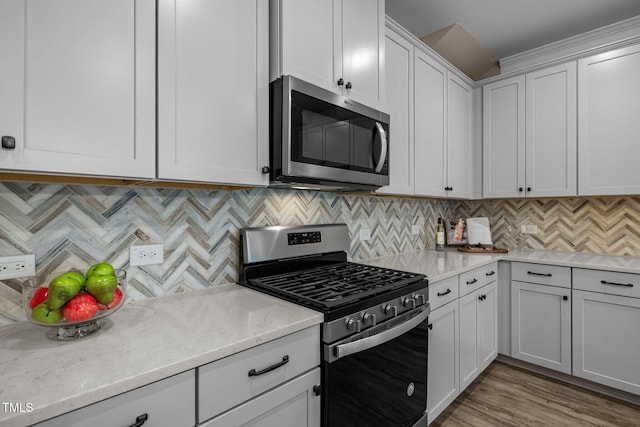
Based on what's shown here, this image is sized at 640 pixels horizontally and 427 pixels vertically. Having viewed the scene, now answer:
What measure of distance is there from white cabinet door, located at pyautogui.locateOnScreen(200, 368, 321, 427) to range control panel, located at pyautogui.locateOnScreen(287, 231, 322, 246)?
0.74 m

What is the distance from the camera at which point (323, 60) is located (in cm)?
154

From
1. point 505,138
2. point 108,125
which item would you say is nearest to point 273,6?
point 108,125

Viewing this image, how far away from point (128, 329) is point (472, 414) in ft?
6.92

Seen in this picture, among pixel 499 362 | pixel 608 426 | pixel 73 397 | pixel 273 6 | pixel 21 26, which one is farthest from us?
pixel 499 362

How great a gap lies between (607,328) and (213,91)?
286 cm

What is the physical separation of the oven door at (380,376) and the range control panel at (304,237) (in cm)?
64

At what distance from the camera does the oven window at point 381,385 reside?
1.18 m

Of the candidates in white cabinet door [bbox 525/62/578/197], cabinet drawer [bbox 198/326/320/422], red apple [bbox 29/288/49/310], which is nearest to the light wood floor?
cabinet drawer [bbox 198/326/320/422]

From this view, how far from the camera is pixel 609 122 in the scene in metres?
2.42

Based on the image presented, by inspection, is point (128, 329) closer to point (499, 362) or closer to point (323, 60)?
point (323, 60)

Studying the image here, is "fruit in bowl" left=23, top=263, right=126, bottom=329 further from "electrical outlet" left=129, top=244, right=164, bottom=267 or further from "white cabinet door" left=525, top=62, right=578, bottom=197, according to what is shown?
"white cabinet door" left=525, top=62, right=578, bottom=197

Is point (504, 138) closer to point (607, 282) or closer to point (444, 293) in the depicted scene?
point (607, 282)

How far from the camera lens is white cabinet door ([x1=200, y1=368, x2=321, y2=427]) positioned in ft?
3.06

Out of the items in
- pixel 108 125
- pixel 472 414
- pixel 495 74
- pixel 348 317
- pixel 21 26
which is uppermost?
pixel 495 74
